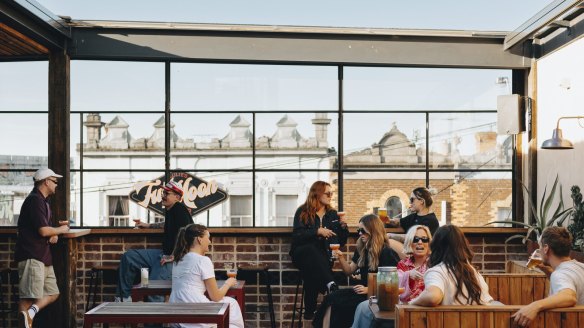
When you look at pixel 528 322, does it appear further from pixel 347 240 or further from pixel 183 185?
pixel 183 185

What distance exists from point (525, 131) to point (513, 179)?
545mm

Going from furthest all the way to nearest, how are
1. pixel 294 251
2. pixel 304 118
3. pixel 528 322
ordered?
pixel 304 118 → pixel 294 251 → pixel 528 322

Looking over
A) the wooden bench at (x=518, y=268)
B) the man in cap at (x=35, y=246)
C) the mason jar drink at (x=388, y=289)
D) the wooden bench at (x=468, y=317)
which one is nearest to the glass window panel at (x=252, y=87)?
the man in cap at (x=35, y=246)

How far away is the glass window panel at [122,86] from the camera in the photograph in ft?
25.8

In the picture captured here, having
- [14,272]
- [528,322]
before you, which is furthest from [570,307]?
[14,272]

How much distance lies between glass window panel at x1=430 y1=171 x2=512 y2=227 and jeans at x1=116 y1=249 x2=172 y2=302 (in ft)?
9.91

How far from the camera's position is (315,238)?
24.0 feet

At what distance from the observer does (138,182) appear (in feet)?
25.9

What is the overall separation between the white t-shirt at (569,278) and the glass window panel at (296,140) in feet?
12.9

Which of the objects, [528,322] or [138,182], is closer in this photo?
[528,322]

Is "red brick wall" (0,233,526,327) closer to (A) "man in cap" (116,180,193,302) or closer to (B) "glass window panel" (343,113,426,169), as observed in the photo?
(A) "man in cap" (116,180,193,302)

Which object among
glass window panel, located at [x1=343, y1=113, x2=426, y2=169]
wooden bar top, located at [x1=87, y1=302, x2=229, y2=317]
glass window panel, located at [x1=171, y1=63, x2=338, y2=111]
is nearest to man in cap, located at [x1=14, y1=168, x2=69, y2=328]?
glass window panel, located at [x1=171, y1=63, x2=338, y2=111]

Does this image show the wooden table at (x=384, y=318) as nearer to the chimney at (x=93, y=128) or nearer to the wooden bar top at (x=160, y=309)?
the wooden bar top at (x=160, y=309)

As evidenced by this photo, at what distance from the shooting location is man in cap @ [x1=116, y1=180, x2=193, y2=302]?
23.3ft
